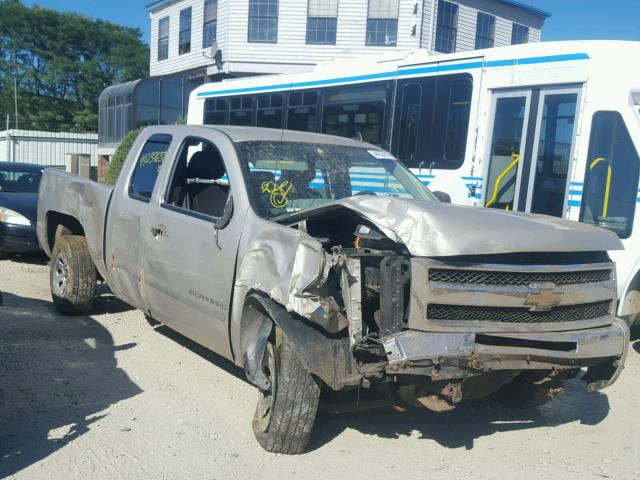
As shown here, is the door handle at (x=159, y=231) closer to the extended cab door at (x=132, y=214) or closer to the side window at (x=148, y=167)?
the extended cab door at (x=132, y=214)

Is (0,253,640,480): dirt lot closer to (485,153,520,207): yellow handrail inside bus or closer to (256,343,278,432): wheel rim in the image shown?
(256,343,278,432): wheel rim

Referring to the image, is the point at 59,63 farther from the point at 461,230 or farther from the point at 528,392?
the point at 461,230

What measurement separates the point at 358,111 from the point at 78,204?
5.75 metres

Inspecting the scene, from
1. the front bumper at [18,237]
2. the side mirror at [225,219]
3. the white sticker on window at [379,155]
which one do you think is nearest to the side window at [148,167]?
the side mirror at [225,219]

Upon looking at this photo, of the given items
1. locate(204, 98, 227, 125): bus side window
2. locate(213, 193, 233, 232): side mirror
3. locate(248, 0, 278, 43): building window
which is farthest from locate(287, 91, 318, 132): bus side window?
locate(248, 0, 278, 43): building window

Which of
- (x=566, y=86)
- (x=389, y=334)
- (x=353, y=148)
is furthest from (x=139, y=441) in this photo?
(x=566, y=86)

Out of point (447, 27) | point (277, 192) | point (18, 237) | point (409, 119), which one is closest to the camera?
point (277, 192)

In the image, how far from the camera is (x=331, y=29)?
24453mm

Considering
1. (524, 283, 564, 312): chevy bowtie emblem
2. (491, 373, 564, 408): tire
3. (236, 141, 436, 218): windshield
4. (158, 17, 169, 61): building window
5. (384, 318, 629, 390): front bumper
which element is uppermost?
(158, 17, 169, 61): building window

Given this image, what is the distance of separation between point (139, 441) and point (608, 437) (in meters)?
3.14

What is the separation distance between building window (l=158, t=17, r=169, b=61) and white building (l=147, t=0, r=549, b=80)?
3.27m

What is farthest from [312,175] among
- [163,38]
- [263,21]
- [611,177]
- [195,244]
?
[163,38]

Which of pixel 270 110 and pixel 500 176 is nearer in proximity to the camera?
pixel 500 176

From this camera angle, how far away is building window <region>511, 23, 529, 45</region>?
89.6 feet
